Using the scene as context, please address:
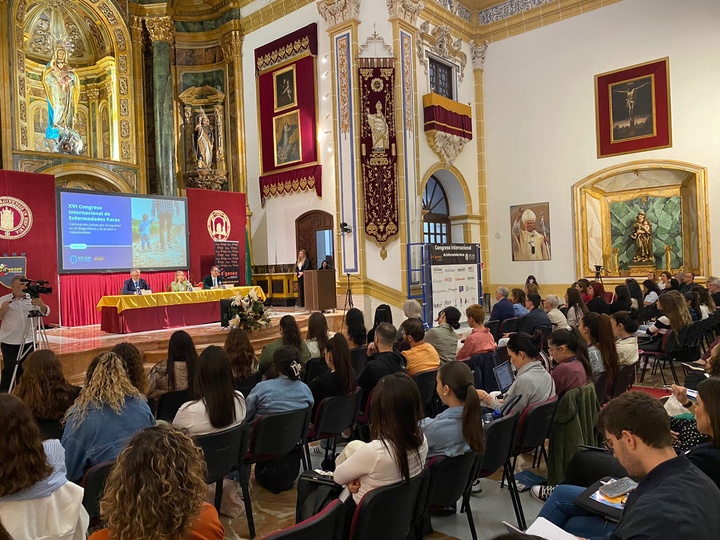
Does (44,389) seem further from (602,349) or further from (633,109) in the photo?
(633,109)

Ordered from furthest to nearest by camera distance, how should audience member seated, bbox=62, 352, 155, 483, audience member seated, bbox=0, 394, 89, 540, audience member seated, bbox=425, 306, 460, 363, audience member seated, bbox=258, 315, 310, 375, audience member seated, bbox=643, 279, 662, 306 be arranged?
1. audience member seated, bbox=643, 279, 662, 306
2. audience member seated, bbox=425, 306, 460, 363
3. audience member seated, bbox=258, 315, 310, 375
4. audience member seated, bbox=62, 352, 155, 483
5. audience member seated, bbox=0, 394, 89, 540

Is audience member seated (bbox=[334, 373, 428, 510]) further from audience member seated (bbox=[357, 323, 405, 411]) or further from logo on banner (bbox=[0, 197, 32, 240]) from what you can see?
logo on banner (bbox=[0, 197, 32, 240])

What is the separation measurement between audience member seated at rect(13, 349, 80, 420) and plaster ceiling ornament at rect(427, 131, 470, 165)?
11398 millimetres

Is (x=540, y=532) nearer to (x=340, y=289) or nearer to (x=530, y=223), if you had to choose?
(x=340, y=289)

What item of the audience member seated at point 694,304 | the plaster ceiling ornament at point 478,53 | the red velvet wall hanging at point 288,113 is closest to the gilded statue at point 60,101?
the red velvet wall hanging at point 288,113

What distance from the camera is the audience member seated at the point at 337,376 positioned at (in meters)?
4.22

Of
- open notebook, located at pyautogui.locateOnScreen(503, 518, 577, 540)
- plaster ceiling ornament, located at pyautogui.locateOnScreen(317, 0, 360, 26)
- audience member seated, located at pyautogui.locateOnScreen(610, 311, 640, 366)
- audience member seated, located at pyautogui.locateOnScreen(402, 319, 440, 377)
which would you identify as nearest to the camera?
open notebook, located at pyautogui.locateOnScreen(503, 518, 577, 540)

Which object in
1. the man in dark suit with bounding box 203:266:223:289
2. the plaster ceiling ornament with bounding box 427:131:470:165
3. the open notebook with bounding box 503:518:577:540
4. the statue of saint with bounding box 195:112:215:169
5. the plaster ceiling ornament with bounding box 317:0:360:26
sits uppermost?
the plaster ceiling ornament with bounding box 317:0:360:26

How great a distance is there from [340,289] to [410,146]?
11.8ft

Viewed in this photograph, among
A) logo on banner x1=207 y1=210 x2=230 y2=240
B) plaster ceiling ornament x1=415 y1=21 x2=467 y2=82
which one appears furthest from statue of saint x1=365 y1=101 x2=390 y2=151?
logo on banner x1=207 y1=210 x2=230 y2=240

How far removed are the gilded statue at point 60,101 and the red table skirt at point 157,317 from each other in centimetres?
582

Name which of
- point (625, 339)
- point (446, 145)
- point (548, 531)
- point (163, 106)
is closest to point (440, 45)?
point (446, 145)

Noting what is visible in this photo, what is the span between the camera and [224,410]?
3.24 meters

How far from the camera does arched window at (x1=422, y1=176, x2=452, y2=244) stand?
1456 cm
